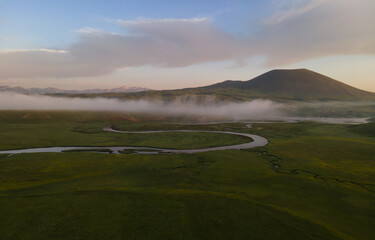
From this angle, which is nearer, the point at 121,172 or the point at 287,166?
the point at 121,172

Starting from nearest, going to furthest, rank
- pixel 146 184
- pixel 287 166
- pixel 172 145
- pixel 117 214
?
pixel 117 214, pixel 146 184, pixel 287 166, pixel 172 145

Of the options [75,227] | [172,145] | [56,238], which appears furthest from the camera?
[172,145]

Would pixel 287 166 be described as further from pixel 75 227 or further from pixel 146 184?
pixel 75 227

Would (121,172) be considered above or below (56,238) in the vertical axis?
below

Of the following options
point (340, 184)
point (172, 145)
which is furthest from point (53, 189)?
point (172, 145)

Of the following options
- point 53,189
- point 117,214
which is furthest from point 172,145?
A: point 117,214

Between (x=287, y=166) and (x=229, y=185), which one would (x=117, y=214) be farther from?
(x=287, y=166)
